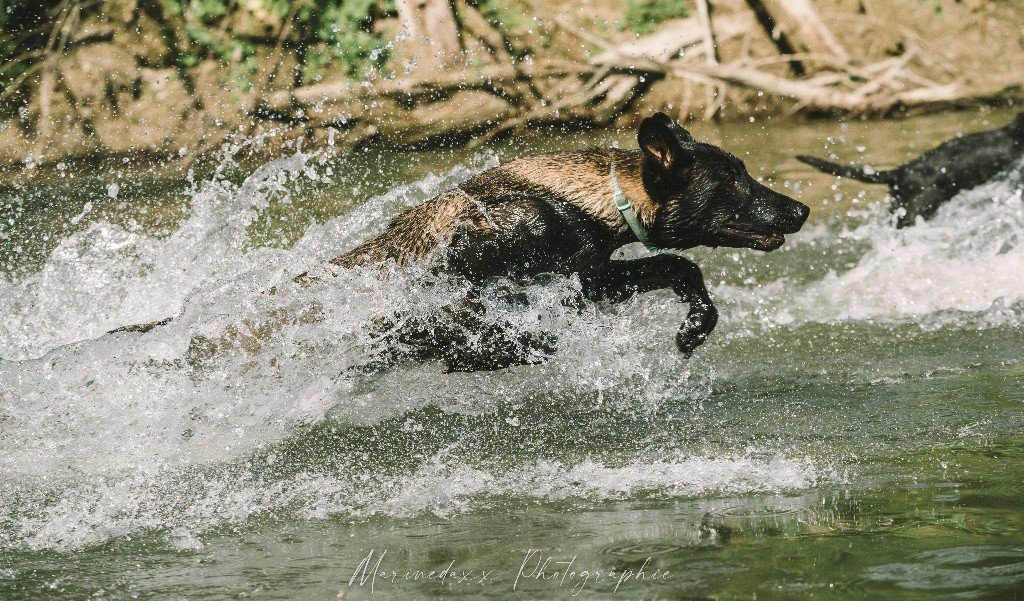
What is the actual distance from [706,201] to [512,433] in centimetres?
136

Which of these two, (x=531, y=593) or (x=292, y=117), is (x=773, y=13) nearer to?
(x=292, y=117)

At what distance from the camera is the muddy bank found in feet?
40.5

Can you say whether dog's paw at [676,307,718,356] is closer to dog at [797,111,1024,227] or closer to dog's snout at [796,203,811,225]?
dog's snout at [796,203,811,225]

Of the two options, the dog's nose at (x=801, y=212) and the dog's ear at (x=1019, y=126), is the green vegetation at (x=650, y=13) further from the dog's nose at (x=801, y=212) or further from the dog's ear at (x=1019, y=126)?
the dog's nose at (x=801, y=212)

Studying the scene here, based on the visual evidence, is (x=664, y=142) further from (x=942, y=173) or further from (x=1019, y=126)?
(x=1019, y=126)

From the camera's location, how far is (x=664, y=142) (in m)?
4.80

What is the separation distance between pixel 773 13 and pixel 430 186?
813 centimetres

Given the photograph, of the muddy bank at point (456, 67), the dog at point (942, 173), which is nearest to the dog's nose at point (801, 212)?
the dog at point (942, 173)

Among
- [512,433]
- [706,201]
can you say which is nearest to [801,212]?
[706,201]

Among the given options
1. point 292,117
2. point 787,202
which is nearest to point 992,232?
point 787,202

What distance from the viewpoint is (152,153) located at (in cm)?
1220

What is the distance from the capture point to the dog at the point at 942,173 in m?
8.19

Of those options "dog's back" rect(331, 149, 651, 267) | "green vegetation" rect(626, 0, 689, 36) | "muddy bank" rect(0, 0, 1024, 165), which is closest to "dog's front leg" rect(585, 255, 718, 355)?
"dog's back" rect(331, 149, 651, 267)

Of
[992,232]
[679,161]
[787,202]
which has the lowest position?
[992,232]
